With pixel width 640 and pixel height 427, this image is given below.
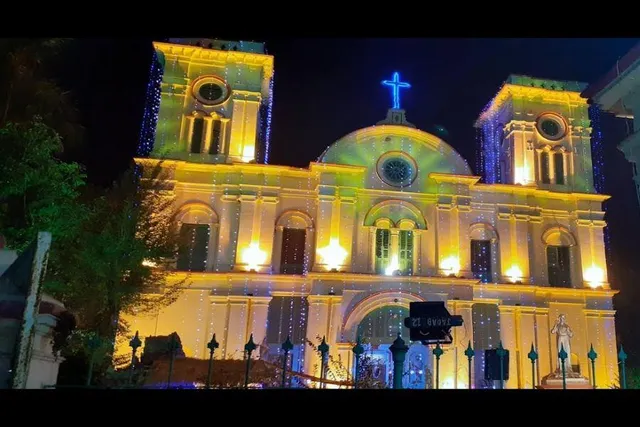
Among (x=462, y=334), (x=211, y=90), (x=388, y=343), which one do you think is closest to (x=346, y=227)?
(x=388, y=343)

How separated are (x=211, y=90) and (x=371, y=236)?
1104 centimetres

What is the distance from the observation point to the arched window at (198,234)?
2522 cm

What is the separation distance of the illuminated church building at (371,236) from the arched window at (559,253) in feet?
0.19

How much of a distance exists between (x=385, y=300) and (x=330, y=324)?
261cm

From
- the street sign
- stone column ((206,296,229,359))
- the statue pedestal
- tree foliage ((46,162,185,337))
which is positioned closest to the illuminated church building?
stone column ((206,296,229,359))

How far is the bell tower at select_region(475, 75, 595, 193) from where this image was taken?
96.1 ft

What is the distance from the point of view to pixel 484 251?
27281 millimetres

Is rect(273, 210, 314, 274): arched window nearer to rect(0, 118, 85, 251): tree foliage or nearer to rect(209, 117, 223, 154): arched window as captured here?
rect(209, 117, 223, 154): arched window

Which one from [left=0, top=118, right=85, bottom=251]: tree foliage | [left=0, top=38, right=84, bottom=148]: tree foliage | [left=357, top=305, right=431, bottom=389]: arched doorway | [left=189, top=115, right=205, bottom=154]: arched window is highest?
[left=189, top=115, right=205, bottom=154]: arched window

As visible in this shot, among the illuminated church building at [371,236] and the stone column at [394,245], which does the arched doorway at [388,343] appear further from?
the stone column at [394,245]

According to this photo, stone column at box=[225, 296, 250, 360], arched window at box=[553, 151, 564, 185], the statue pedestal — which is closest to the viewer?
the statue pedestal

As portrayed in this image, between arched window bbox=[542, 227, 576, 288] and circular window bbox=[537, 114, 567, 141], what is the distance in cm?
526

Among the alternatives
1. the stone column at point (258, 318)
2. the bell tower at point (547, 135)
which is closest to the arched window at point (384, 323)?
Result: the stone column at point (258, 318)

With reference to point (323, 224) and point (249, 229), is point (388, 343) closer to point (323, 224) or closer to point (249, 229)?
point (323, 224)
